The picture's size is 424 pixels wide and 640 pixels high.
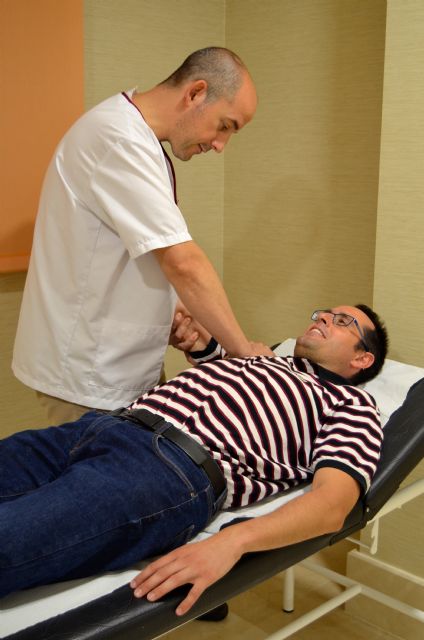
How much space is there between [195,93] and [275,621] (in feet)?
5.34

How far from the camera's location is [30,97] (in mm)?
2438

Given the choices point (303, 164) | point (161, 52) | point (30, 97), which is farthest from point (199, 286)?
point (161, 52)

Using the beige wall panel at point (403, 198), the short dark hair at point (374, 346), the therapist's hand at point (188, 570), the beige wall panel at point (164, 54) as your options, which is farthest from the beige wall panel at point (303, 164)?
the therapist's hand at point (188, 570)

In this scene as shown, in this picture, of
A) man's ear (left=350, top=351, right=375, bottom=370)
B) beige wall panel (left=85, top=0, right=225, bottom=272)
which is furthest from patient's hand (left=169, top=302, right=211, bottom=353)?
beige wall panel (left=85, top=0, right=225, bottom=272)

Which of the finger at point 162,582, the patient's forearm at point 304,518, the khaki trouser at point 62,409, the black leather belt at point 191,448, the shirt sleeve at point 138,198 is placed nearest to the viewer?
the finger at point 162,582

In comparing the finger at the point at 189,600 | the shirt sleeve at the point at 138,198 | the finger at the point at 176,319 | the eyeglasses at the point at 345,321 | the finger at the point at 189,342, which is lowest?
the finger at the point at 189,600

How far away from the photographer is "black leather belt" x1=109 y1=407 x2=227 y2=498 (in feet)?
5.25

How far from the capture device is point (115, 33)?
272cm

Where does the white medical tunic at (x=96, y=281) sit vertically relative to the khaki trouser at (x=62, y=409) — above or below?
above

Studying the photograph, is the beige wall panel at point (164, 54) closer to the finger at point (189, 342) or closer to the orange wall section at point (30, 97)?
the orange wall section at point (30, 97)

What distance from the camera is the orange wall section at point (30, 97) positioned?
2.38 m

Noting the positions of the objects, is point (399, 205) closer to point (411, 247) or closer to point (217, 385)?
point (411, 247)

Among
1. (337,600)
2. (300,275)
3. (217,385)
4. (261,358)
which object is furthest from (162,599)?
(300,275)

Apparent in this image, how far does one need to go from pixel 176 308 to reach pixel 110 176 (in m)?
0.49
